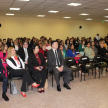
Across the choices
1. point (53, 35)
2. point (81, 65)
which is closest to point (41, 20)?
point (53, 35)

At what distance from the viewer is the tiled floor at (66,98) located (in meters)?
3.68

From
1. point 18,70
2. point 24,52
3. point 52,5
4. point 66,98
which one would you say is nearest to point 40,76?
point 18,70

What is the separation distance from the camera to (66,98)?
408cm

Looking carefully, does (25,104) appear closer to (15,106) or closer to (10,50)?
(15,106)

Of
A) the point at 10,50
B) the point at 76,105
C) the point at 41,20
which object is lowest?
the point at 76,105

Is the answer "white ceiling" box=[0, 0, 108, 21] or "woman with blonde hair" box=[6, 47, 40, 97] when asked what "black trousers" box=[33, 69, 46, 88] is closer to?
"woman with blonde hair" box=[6, 47, 40, 97]

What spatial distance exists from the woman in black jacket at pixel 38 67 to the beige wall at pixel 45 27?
10522 millimetres

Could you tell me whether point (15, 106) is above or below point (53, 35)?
below

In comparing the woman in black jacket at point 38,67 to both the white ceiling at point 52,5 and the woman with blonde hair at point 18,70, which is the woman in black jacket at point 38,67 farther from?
the white ceiling at point 52,5

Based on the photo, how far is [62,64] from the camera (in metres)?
5.12

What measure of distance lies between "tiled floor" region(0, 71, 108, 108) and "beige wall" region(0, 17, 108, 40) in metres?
10.4

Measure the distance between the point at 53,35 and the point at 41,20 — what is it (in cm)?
196

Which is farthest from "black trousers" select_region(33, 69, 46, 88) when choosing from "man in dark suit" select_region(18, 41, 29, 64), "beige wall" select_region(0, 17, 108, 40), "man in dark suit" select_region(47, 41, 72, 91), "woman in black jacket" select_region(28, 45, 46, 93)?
"beige wall" select_region(0, 17, 108, 40)

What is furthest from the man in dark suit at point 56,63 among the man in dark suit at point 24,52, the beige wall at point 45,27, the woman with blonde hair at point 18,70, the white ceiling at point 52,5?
the beige wall at point 45,27
